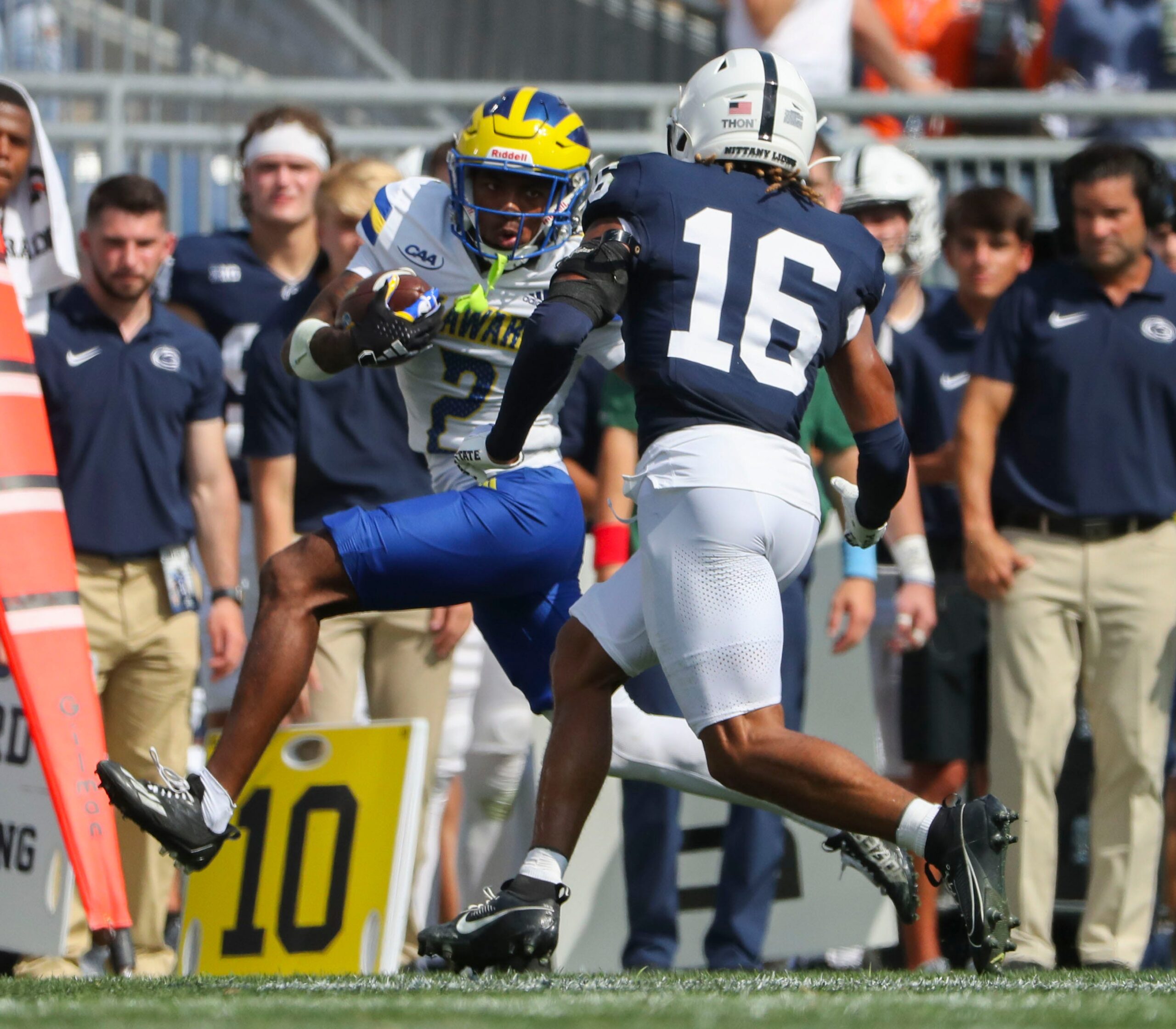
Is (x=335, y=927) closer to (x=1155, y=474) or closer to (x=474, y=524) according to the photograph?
(x=474, y=524)

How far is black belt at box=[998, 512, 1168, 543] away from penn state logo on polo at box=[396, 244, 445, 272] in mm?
2077

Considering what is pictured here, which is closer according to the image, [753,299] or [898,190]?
[753,299]

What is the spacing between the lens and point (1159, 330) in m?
5.53

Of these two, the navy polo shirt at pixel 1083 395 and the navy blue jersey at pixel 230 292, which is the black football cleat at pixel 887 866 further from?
the navy blue jersey at pixel 230 292

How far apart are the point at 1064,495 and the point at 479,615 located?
1.91m

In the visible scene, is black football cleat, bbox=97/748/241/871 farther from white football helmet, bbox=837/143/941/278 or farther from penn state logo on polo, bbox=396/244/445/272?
white football helmet, bbox=837/143/941/278

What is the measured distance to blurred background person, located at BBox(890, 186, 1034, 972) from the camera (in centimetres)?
580

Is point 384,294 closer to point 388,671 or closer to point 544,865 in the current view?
point 544,865

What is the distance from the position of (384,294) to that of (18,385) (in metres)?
1.38

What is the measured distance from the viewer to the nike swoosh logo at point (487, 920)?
150 inches

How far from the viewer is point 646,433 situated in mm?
3945

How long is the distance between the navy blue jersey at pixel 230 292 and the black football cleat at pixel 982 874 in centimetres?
306

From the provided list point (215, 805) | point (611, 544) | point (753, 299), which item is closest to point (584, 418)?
point (611, 544)

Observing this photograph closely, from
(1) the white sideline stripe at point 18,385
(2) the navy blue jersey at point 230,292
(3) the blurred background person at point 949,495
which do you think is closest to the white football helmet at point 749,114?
(3) the blurred background person at point 949,495
